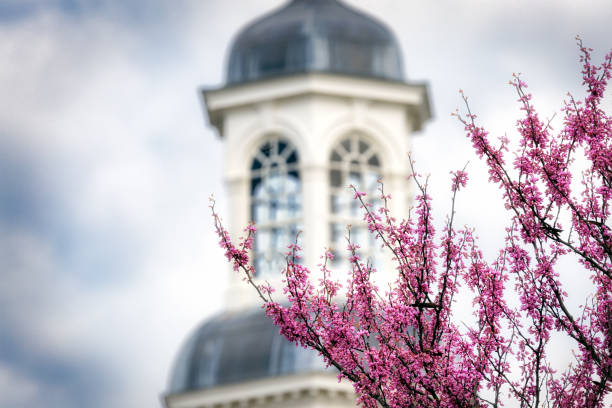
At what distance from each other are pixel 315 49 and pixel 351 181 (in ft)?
11.2

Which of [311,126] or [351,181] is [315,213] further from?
[311,126]

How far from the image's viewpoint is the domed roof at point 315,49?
4091 centimetres

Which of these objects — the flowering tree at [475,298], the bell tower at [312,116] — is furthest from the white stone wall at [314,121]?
the flowering tree at [475,298]

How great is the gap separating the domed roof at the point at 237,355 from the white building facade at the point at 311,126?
1.01 m

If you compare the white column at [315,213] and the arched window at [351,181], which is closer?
the white column at [315,213]

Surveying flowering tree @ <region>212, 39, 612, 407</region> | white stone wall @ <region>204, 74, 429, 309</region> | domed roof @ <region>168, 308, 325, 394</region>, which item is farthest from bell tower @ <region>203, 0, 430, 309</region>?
flowering tree @ <region>212, 39, 612, 407</region>

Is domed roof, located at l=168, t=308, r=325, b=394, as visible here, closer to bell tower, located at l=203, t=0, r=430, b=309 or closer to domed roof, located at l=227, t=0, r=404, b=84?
bell tower, located at l=203, t=0, r=430, b=309

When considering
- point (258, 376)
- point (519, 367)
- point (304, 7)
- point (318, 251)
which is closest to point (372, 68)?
point (304, 7)

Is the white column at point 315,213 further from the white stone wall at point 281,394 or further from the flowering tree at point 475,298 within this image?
the flowering tree at point 475,298

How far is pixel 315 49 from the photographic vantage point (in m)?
40.9

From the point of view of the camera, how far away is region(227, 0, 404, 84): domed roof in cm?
4091

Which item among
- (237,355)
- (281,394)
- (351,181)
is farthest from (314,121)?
(281,394)

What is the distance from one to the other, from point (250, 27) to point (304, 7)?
1.41 m

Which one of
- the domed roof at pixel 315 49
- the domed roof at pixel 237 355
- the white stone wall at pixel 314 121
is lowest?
the domed roof at pixel 237 355
